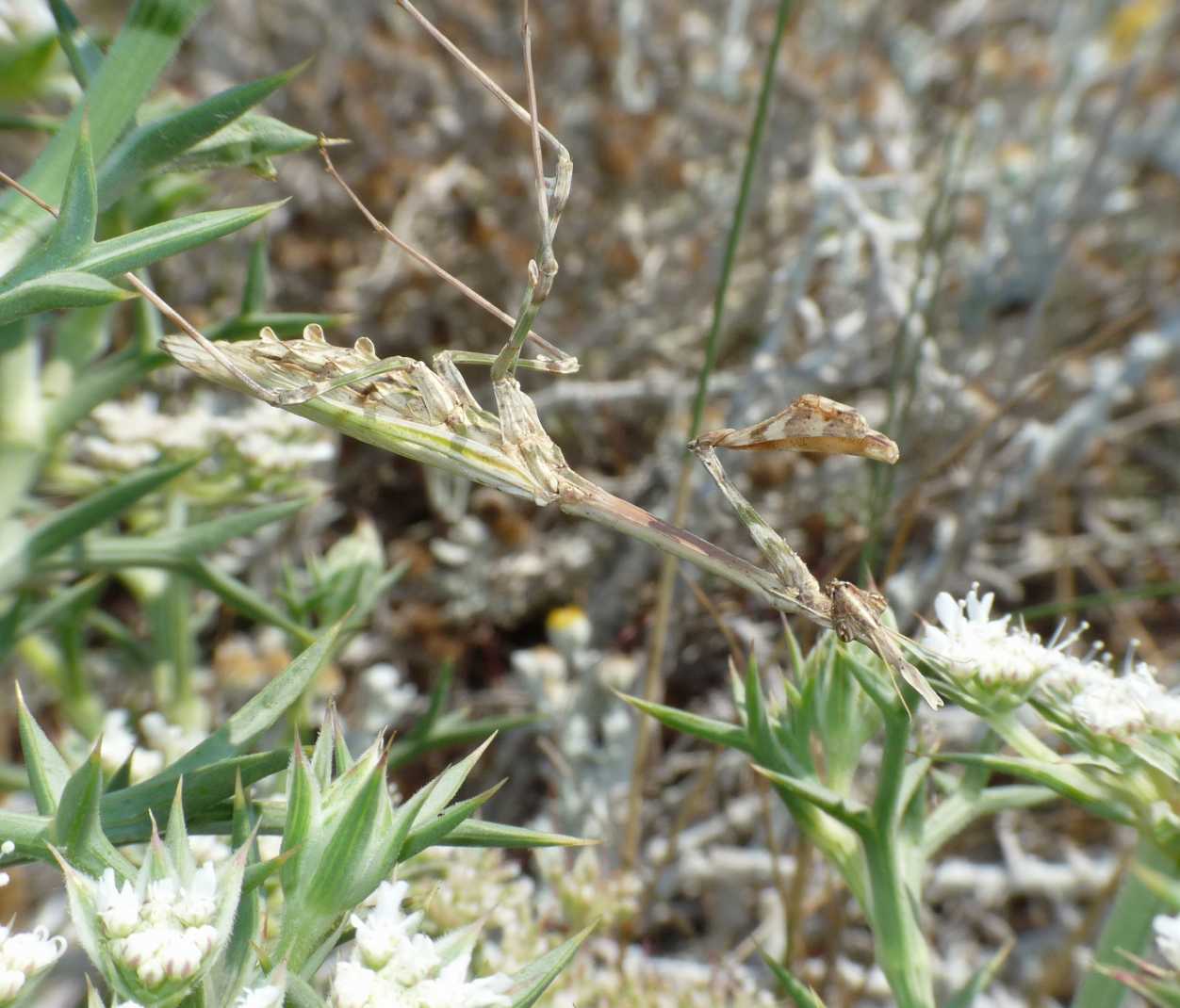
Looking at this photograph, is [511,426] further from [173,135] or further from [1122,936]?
[1122,936]

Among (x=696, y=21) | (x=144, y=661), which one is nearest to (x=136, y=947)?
(x=144, y=661)

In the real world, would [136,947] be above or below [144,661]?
above

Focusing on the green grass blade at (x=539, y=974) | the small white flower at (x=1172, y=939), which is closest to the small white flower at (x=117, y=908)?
the green grass blade at (x=539, y=974)

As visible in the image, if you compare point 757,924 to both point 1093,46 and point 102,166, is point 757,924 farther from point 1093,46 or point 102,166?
point 1093,46

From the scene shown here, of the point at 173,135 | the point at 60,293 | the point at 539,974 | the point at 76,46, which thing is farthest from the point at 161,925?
the point at 76,46

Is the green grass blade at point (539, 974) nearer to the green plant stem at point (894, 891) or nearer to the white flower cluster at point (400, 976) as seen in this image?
the white flower cluster at point (400, 976)

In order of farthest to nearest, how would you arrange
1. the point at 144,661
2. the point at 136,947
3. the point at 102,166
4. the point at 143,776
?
the point at 144,661, the point at 143,776, the point at 102,166, the point at 136,947
